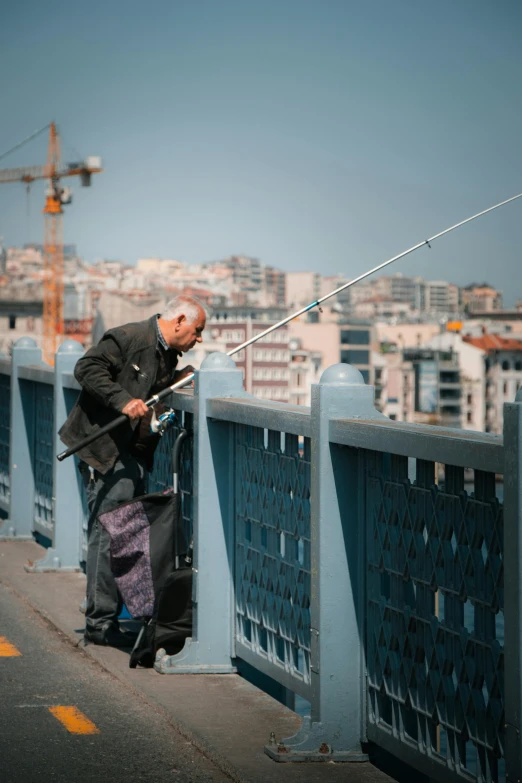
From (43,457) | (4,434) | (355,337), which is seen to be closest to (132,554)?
(43,457)

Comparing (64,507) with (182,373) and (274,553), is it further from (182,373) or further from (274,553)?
(274,553)

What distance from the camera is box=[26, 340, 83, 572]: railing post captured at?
7.61m

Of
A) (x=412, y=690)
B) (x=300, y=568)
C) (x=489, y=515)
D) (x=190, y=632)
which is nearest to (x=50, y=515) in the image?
(x=190, y=632)

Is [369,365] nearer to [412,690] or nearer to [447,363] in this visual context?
[447,363]

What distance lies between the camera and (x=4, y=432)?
943cm

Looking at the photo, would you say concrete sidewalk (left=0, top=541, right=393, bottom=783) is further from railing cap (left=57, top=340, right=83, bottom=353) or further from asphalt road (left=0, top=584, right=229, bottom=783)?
railing cap (left=57, top=340, right=83, bottom=353)

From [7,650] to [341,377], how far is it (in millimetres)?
2346

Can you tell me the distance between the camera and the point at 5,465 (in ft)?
31.0

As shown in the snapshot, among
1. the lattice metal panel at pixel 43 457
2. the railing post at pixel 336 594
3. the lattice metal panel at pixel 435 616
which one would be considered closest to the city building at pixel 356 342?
the lattice metal panel at pixel 43 457

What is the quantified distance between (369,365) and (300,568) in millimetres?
176366

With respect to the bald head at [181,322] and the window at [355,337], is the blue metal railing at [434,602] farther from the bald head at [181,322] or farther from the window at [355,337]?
the window at [355,337]

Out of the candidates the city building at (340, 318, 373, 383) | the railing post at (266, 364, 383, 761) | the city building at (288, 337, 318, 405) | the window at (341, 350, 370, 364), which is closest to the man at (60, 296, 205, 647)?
the railing post at (266, 364, 383, 761)

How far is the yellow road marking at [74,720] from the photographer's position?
4465 mm

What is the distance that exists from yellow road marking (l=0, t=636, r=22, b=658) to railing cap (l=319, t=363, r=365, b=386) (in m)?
2.22
